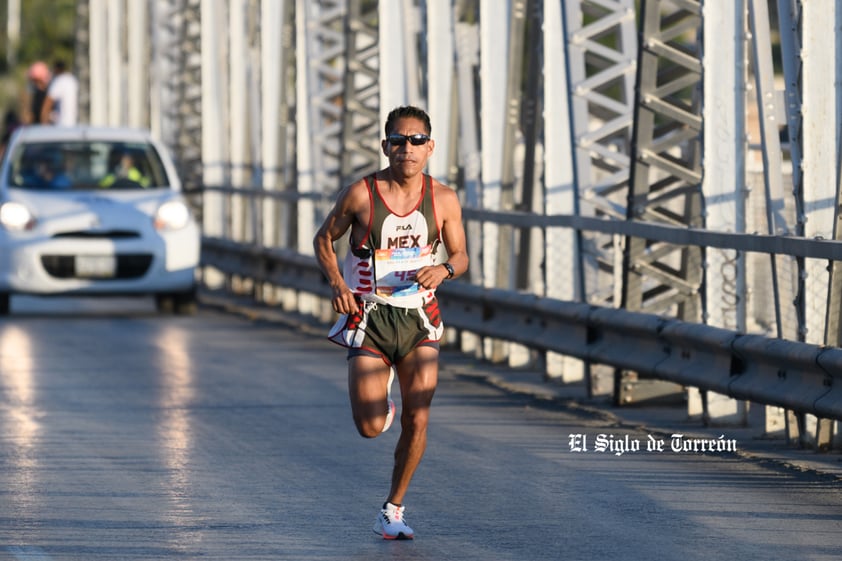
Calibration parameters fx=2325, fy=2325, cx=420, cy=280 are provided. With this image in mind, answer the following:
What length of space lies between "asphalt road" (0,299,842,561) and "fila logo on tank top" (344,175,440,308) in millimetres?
918

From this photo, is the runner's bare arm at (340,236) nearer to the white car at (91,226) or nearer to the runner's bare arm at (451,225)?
the runner's bare arm at (451,225)

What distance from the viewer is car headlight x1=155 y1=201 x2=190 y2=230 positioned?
2119 cm

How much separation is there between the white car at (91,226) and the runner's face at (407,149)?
12.4 metres

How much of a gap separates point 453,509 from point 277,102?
14639 mm

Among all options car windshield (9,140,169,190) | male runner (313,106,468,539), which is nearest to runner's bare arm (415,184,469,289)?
male runner (313,106,468,539)

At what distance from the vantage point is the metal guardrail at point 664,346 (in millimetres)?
10633

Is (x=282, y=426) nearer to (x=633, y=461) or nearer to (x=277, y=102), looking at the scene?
(x=633, y=461)

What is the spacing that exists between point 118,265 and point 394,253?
491 inches

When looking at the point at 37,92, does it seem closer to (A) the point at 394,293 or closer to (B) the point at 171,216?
(B) the point at 171,216

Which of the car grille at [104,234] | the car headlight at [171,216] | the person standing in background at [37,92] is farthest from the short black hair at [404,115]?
the person standing in background at [37,92]

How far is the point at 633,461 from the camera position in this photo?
11094 mm

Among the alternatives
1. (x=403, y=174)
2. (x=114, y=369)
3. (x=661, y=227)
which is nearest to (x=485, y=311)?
(x=114, y=369)

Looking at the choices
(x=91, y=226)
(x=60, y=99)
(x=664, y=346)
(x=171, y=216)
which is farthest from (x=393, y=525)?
(x=60, y=99)

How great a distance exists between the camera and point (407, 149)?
28.5 feet
